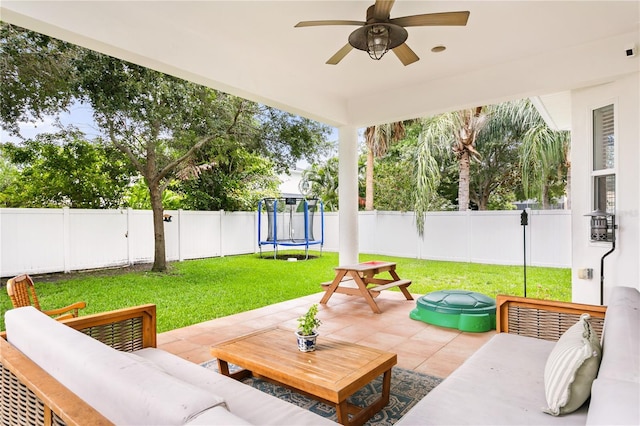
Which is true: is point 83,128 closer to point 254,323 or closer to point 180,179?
point 180,179

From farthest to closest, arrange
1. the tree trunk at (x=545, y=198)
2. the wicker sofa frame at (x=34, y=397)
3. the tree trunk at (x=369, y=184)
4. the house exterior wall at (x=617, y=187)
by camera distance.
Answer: the tree trunk at (x=369, y=184)
the tree trunk at (x=545, y=198)
the house exterior wall at (x=617, y=187)
the wicker sofa frame at (x=34, y=397)

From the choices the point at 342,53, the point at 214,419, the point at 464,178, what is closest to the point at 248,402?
the point at 214,419

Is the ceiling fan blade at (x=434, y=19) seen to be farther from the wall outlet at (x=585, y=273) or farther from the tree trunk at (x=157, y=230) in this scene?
the tree trunk at (x=157, y=230)

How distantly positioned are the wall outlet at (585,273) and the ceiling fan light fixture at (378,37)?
284cm

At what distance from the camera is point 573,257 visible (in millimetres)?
3904

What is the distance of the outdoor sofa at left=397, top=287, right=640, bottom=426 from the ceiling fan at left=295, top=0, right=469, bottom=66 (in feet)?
6.32

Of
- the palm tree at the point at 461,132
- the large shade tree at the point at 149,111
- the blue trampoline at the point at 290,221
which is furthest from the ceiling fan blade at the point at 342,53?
the blue trampoline at the point at 290,221

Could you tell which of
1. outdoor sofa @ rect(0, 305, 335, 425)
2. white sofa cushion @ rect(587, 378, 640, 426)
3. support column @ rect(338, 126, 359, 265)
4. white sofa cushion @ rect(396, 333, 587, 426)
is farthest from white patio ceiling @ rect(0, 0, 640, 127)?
white sofa cushion @ rect(587, 378, 640, 426)

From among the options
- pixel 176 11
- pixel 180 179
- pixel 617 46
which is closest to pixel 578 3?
pixel 617 46

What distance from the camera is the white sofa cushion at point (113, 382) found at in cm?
87

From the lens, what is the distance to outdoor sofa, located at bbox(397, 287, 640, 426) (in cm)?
103

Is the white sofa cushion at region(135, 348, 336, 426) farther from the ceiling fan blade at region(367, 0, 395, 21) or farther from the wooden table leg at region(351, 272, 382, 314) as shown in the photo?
the wooden table leg at region(351, 272, 382, 314)

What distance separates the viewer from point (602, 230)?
136 inches

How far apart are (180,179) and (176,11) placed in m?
6.68
